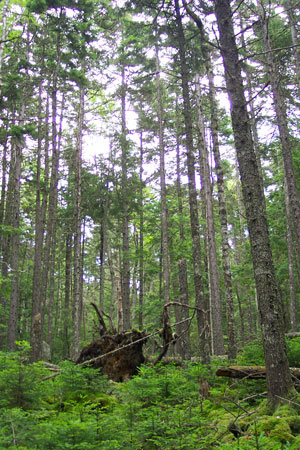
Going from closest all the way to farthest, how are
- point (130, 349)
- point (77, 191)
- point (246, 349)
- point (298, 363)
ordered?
point (298, 363), point (246, 349), point (130, 349), point (77, 191)

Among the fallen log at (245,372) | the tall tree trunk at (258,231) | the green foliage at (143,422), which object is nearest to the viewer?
the green foliage at (143,422)

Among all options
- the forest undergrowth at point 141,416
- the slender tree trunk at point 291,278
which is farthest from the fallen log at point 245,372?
the slender tree trunk at point 291,278

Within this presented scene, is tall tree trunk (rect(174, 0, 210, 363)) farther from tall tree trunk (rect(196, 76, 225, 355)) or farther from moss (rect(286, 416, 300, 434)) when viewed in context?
moss (rect(286, 416, 300, 434))

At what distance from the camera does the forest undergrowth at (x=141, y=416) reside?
346 cm

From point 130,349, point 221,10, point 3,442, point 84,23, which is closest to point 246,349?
point 130,349

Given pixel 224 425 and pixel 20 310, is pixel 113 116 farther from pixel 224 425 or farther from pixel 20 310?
pixel 224 425

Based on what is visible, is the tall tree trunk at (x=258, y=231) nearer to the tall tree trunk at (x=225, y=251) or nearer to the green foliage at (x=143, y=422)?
the green foliage at (x=143, y=422)

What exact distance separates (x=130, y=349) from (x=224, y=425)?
5345mm

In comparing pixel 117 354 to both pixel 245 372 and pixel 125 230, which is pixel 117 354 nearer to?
pixel 245 372

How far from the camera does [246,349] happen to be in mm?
7793

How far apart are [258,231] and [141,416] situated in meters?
3.46

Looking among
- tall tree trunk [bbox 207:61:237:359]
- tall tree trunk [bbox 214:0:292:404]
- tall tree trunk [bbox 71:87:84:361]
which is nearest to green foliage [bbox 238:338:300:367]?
tall tree trunk [bbox 214:0:292:404]

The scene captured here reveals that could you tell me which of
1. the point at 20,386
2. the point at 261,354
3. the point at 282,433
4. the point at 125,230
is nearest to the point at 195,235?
the point at 261,354

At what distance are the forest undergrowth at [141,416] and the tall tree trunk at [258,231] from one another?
1.42 feet
